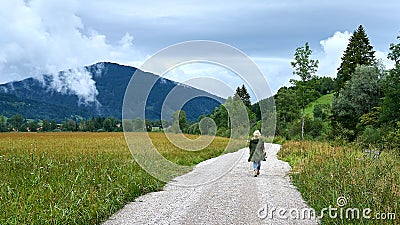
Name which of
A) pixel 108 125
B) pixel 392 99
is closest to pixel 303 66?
pixel 392 99

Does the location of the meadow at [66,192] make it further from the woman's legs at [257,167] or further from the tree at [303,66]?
the tree at [303,66]

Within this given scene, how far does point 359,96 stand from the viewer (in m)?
55.0

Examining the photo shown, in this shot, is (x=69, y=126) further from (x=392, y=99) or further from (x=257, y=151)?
(x=257, y=151)

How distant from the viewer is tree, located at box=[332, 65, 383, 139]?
54.6 meters

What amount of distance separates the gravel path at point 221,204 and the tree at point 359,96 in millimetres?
43709

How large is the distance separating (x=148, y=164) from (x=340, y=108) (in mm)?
46146

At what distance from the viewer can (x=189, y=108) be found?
2109 centimetres

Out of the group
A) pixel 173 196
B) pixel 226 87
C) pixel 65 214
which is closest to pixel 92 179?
pixel 173 196

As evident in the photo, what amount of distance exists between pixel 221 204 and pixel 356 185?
125 inches

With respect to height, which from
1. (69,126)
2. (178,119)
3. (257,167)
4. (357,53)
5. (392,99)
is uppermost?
(357,53)

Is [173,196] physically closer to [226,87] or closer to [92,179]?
[92,179]

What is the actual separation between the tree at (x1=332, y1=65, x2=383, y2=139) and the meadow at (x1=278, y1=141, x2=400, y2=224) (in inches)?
1704

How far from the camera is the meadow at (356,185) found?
7988mm

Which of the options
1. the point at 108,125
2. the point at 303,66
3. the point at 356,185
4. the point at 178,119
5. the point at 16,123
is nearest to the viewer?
the point at 356,185
